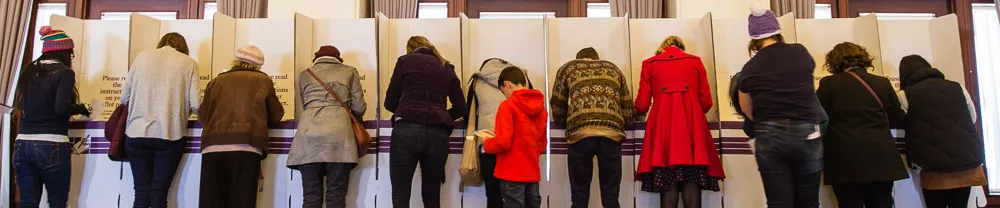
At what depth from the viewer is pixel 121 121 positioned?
156 inches

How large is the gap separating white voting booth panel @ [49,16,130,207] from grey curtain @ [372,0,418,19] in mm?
1876

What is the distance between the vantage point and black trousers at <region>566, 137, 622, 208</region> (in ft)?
12.0

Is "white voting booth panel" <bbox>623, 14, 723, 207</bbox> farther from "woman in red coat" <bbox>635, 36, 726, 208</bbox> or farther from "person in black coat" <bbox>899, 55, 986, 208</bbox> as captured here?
"person in black coat" <bbox>899, 55, 986, 208</bbox>

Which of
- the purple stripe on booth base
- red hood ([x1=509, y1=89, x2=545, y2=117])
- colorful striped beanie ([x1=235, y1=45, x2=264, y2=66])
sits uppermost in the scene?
colorful striped beanie ([x1=235, y1=45, x2=264, y2=66])

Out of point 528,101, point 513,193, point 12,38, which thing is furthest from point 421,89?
point 12,38

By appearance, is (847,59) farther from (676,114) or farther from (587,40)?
(587,40)

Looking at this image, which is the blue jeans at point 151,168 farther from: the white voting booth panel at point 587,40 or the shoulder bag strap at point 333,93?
the white voting booth panel at point 587,40

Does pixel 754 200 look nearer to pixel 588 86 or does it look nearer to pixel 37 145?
pixel 588 86

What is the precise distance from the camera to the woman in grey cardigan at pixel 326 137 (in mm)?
3734

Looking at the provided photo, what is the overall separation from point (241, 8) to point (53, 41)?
1.68 m

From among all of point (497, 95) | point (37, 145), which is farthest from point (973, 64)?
point (37, 145)

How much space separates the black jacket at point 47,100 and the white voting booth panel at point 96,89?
0.48m

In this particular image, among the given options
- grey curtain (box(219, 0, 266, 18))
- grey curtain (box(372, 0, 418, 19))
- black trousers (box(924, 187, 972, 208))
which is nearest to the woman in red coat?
black trousers (box(924, 187, 972, 208))

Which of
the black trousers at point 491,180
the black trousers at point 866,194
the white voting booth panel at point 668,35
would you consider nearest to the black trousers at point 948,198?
the black trousers at point 866,194
